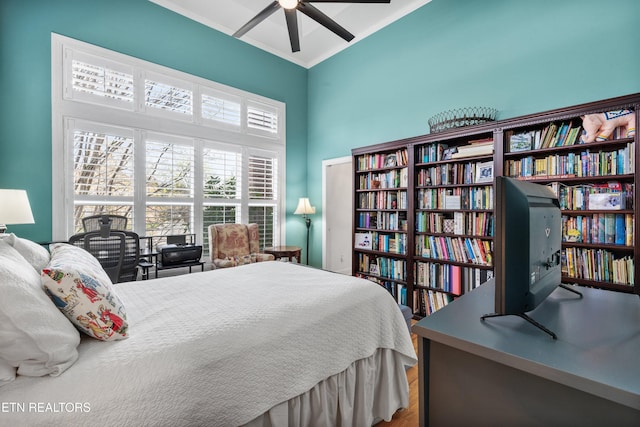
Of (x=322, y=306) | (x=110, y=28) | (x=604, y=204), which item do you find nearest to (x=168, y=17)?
(x=110, y=28)

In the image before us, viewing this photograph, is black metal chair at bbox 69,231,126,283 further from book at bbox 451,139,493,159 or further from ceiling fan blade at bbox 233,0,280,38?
book at bbox 451,139,493,159

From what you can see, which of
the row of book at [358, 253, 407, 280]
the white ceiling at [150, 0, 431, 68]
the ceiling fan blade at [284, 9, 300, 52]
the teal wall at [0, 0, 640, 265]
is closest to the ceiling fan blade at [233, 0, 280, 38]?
the ceiling fan blade at [284, 9, 300, 52]

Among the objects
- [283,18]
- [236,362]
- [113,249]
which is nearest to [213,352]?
[236,362]

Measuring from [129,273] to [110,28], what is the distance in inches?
113

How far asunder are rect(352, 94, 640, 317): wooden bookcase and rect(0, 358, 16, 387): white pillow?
3089 mm

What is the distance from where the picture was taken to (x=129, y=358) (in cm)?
97

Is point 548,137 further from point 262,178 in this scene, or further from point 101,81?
point 101,81

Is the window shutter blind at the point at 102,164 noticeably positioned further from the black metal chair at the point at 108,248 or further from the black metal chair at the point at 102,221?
the black metal chair at the point at 108,248

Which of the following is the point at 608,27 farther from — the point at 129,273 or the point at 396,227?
the point at 129,273

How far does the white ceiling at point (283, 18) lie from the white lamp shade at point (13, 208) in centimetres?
287

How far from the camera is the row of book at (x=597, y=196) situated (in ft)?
6.73

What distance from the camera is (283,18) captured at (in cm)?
398

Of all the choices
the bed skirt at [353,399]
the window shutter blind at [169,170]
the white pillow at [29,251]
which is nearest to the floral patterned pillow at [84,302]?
the white pillow at [29,251]

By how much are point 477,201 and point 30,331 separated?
3.16 metres
